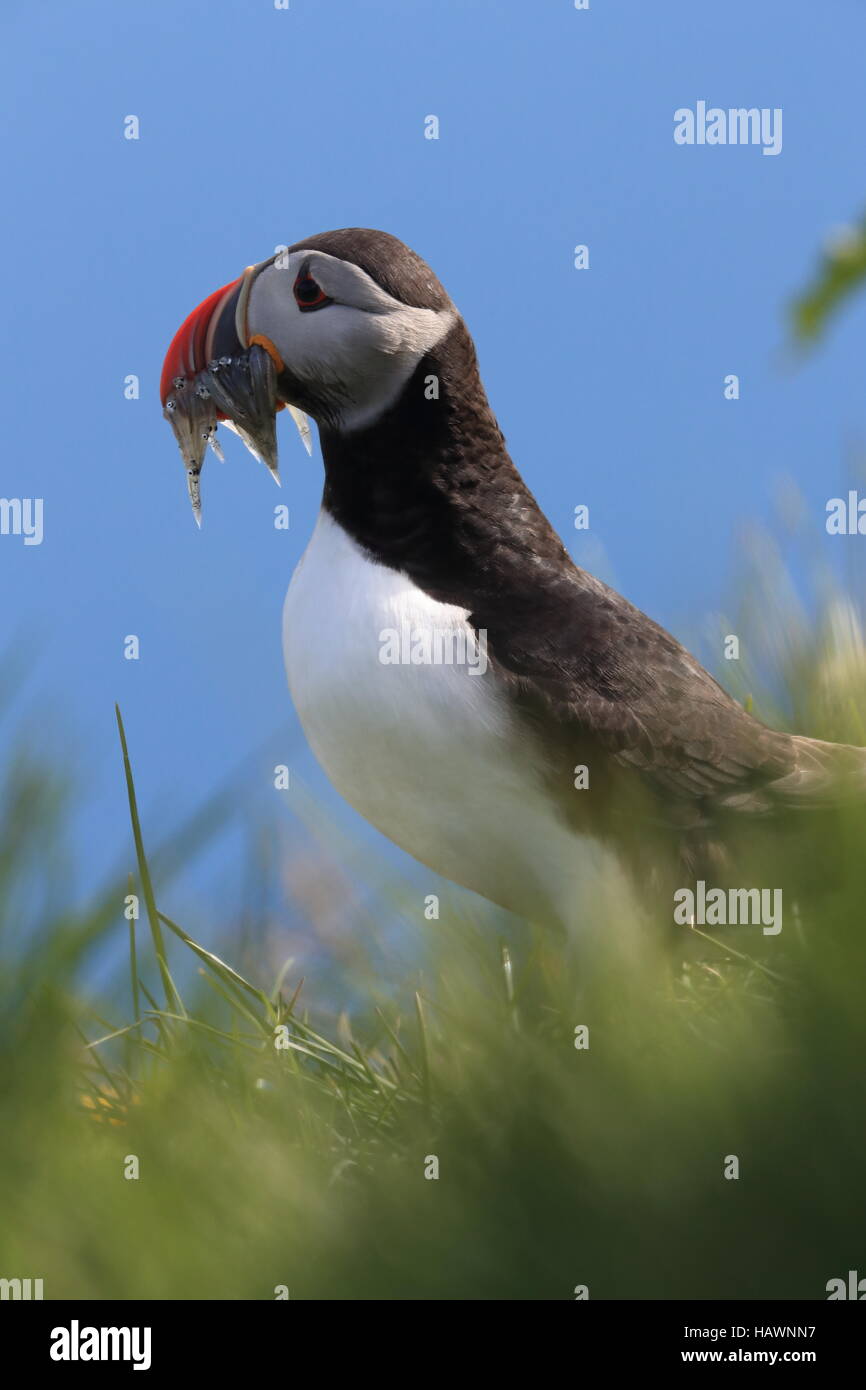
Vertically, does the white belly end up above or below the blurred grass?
above

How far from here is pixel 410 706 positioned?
335 cm

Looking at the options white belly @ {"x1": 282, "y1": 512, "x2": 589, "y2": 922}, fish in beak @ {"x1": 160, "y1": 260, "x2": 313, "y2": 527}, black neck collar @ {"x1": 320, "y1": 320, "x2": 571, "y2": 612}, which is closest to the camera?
white belly @ {"x1": 282, "y1": 512, "x2": 589, "y2": 922}

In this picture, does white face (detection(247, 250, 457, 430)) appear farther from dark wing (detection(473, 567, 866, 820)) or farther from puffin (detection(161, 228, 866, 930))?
dark wing (detection(473, 567, 866, 820))

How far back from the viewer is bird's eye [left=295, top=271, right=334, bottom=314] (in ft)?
12.0

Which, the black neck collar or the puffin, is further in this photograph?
the black neck collar

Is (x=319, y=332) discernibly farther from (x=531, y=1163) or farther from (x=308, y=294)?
(x=531, y=1163)

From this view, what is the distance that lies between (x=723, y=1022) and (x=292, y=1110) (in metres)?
1.08

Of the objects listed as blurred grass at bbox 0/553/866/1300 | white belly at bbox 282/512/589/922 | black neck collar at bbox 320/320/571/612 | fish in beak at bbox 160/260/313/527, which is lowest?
blurred grass at bbox 0/553/866/1300

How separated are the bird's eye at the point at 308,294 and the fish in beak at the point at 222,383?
0.14m

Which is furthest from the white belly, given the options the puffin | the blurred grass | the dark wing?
the blurred grass

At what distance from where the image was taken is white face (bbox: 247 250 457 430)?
363cm

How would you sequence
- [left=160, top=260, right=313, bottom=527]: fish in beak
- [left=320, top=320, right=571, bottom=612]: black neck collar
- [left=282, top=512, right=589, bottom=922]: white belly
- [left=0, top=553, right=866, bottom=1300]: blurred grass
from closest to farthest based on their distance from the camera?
1. [left=0, top=553, right=866, bottom=1300]: blurred grass
2. [left=282, top=512, right=589, bottom=922]: white belly
3. [left=320, top=320, right=571, bottom=612]: black neck collar
4. [left=160, top=260, right=313, bottom=527]: fish in beak
